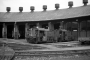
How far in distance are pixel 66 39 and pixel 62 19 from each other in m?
7.09

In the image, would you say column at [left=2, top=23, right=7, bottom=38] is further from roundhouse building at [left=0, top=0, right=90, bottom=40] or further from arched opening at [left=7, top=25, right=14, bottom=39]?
arched opening at [left=7, top=25, right=14, bottom=39]

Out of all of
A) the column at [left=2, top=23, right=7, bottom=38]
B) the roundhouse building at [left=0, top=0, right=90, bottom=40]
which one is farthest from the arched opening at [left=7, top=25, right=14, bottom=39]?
the column at [left=2, top=23, right=7, bottom=38]

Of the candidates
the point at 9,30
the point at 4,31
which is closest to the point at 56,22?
the point at 9,30

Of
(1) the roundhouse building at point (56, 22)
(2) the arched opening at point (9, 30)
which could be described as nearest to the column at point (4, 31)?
(1) the roundhouse building at point (56, 22)

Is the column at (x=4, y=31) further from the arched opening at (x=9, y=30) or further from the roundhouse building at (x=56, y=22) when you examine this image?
the arched opening at (x=9, y=30)

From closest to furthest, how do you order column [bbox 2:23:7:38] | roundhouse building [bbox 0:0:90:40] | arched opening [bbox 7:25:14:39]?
roundhouse building [bbox 0:0:90:40] → column [bbox 2:23:7:38] → arched opening [bbox 7:25:14:39]

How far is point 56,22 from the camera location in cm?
3538

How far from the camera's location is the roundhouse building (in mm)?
30447

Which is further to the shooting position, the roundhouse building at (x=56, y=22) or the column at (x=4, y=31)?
the column at (x=4, y=31)

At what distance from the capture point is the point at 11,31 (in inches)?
1655

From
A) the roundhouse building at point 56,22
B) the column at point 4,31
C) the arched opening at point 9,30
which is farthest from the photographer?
the arched opening at point 9,30

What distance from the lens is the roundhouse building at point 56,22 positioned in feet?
99.9

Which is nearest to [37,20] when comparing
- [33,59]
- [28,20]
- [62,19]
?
[28,20]

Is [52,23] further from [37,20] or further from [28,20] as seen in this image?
[28,20]
